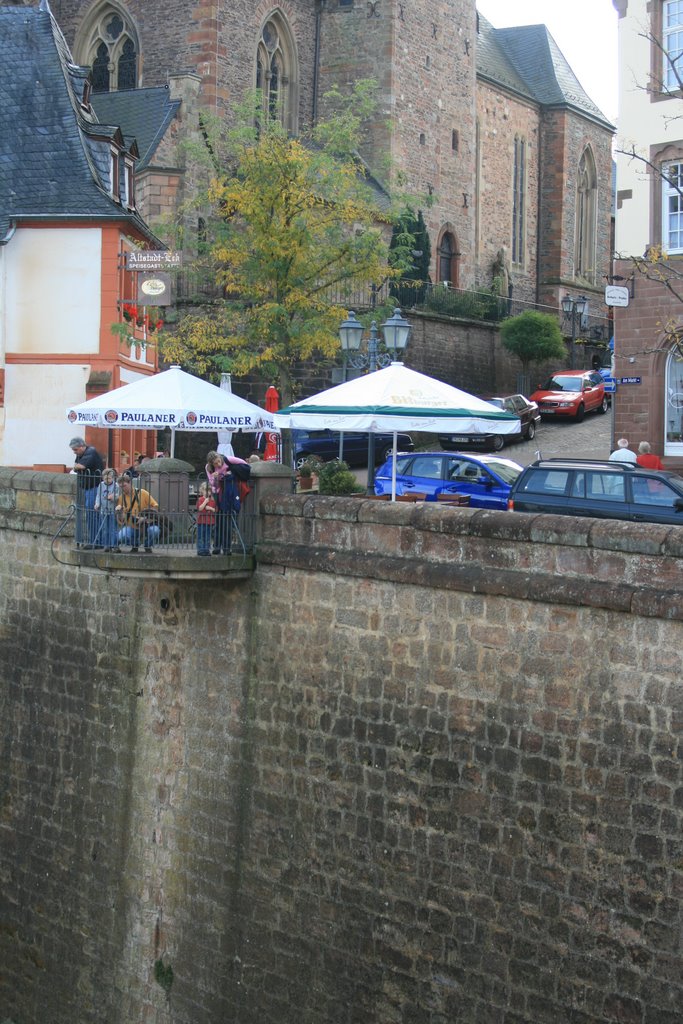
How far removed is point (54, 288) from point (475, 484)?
8.43m

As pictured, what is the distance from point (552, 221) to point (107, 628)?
142 ft

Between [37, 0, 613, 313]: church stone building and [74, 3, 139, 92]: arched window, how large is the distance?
0.12 feet

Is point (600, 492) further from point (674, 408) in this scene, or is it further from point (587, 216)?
point (587, 216)

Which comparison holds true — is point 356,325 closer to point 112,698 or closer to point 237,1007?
point 112,698

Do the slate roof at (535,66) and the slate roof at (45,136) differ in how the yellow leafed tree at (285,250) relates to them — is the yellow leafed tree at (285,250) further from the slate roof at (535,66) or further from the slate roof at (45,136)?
the slate roof at (535,66)

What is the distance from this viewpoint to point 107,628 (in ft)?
53.1

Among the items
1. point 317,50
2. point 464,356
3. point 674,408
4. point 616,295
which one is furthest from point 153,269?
point 317,50

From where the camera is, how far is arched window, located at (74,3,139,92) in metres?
39.8

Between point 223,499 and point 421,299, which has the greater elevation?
point 421,299

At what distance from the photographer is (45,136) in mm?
27078

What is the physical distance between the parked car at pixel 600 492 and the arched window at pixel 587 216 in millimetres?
40856

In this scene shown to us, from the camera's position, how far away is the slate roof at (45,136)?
25.9 m

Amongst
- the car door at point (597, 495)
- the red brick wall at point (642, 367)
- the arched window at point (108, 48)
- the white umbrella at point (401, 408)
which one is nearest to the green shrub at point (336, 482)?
the white umbrella at point (401, 408)

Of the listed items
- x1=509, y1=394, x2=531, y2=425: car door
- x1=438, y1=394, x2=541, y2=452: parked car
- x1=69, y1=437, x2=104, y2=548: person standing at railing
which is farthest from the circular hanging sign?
x1=509, y1=394, x2=531, y2=425: car door
